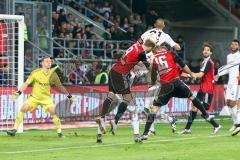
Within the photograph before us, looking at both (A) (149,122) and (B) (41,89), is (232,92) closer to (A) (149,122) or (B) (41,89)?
(B) (41,89)

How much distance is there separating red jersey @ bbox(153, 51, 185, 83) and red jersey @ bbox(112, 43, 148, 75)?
80 cm

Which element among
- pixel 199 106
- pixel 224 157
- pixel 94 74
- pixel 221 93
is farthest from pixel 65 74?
pixel 224 157

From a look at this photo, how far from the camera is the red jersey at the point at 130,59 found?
57.2 ft

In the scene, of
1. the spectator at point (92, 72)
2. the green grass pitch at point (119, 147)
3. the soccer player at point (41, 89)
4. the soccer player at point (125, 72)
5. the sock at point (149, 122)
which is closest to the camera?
the green grass pitch at point (119, 147)

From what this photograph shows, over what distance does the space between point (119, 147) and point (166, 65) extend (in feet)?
9.04

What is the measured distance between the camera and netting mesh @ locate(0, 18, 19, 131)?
22547mm

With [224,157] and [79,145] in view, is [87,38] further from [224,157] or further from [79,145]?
[224,157]

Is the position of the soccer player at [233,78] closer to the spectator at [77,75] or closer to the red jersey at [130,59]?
the red jersey at [130,59]

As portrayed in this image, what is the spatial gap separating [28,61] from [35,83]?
9.43 meters

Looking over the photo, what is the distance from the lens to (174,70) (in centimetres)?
1856

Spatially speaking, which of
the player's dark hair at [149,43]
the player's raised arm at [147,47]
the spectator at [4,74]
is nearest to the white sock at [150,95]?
the player's raised arm at [147,47]

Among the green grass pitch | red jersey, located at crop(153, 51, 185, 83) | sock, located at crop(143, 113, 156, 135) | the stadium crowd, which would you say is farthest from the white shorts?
the stadium crowd

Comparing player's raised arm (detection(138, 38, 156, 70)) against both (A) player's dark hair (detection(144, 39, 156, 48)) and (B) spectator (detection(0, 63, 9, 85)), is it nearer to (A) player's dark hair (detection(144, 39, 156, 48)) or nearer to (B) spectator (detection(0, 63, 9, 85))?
(A) player's dark hair (detection(144, 39, 156, 48))

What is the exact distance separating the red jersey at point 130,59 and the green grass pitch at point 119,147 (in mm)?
1558
